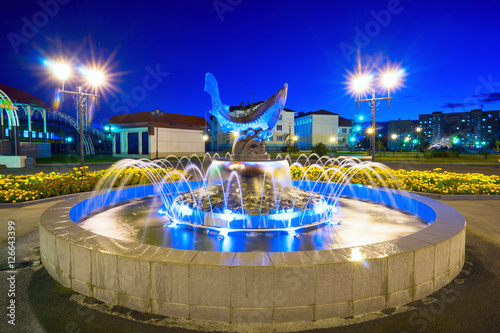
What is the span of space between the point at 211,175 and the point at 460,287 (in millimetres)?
7734

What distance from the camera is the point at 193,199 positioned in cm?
896

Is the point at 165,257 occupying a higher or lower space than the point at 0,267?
higher

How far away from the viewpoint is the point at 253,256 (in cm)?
402

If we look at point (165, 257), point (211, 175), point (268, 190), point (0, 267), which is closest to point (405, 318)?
point (165, 257)

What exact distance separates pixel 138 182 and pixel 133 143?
110ft

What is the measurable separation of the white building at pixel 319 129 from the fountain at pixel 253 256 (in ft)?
212

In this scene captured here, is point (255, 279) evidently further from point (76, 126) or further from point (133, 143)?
point (76, 126)

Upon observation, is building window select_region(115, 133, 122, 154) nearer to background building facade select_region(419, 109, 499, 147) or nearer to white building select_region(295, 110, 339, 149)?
white building select_region(295, 110, 339, 149)

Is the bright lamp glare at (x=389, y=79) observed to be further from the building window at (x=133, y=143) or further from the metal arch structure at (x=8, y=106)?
the building window at (x=133, y=143)

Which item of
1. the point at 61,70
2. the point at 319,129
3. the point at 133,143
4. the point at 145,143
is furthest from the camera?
the point at 319,129

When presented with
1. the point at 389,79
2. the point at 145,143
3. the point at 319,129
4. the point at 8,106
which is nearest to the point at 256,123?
the point at 389,79

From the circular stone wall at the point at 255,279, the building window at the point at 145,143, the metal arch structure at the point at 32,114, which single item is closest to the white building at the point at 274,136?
the building window at the point at 145,143

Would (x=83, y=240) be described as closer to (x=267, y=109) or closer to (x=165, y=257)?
(x=165, y=257)

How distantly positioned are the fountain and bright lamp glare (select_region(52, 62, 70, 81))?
957 centimetres
